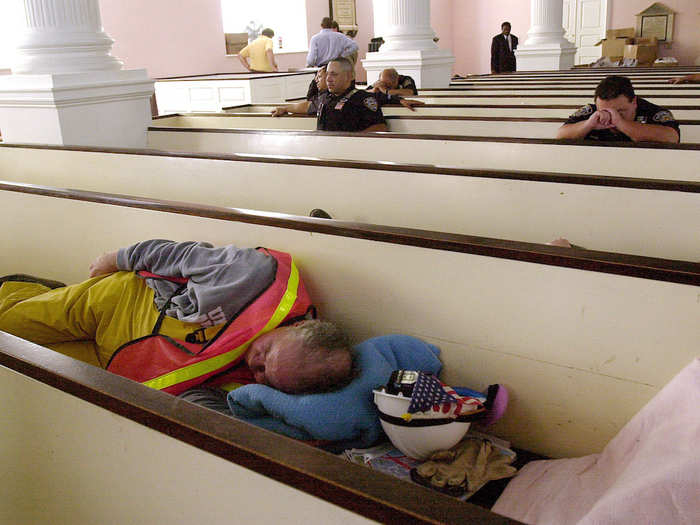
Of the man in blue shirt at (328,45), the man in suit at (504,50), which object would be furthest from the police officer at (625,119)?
the man in suit at (504,50)

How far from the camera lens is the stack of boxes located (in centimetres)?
1203

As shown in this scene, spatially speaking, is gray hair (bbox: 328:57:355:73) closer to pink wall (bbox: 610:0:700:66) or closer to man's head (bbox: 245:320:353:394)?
man's head (bbox: 245:320:353:394)

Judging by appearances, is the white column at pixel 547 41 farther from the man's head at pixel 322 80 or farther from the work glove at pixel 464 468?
the work glove at pixel 464 468

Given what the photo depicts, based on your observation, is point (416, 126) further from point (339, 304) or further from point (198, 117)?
point (339, 304)

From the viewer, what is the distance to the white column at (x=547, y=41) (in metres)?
8.99

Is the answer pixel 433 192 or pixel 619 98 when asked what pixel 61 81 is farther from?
pixel 619 98

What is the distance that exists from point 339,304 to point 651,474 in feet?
3.24

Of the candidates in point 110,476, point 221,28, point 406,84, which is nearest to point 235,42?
point 221,28

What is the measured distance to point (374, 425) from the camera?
1559 millimetres

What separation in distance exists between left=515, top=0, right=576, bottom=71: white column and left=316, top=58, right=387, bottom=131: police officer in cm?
594

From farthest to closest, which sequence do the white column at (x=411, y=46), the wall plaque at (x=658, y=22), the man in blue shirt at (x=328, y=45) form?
the wall plaque at (x=658, y=22), the man in blue shirt at (x=328, y=45), the white column at (x=411, y=46)

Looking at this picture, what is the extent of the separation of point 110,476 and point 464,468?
2.57 ft

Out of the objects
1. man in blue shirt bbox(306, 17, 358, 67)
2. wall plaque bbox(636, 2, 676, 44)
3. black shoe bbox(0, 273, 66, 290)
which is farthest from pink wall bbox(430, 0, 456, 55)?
black shoe bbox(0, 273, 66, 290)

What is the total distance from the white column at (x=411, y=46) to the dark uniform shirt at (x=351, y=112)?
2450 millimetres
